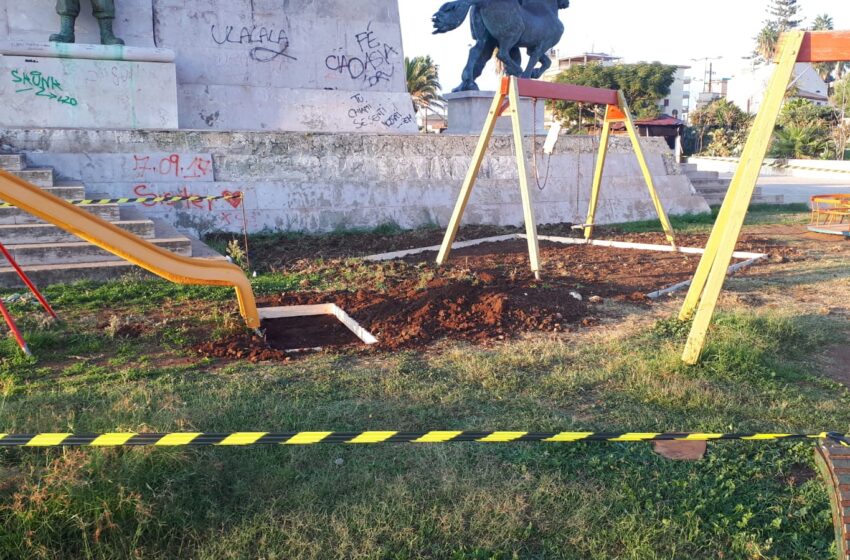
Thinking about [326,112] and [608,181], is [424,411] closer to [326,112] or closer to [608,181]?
[326,112]

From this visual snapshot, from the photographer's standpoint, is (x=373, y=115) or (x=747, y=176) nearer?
(x=747, y=176)

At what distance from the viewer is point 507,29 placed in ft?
45.1

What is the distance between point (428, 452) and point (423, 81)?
51.0 metres

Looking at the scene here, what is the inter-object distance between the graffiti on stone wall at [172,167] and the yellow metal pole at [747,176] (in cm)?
849

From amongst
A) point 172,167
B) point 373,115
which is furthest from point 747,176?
point 373,115

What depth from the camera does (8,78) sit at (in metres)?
10.6

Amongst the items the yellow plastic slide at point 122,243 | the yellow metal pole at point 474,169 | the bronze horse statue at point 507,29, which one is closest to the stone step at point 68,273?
the yellow plastic slide at point 122,243

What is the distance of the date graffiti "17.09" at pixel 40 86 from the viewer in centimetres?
1071

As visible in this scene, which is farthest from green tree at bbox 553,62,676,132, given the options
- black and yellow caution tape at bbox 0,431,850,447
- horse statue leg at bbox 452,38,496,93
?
black and yellow caution tape at bbox 0,431,850,447

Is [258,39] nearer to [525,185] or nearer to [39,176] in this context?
[39,176]

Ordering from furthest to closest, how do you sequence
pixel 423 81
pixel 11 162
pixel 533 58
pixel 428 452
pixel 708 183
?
pixel 423 81, pixel 708 183, pixel 533 58, pixel 11 162, pixel 428 452

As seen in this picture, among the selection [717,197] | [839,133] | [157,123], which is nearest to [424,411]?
[157,123]

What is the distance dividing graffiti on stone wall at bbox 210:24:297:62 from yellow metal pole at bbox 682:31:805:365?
10356 millimetres

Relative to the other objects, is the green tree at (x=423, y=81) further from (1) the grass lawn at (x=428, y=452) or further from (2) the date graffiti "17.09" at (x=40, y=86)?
(1) the grass lawn at (x=428, y=452)
